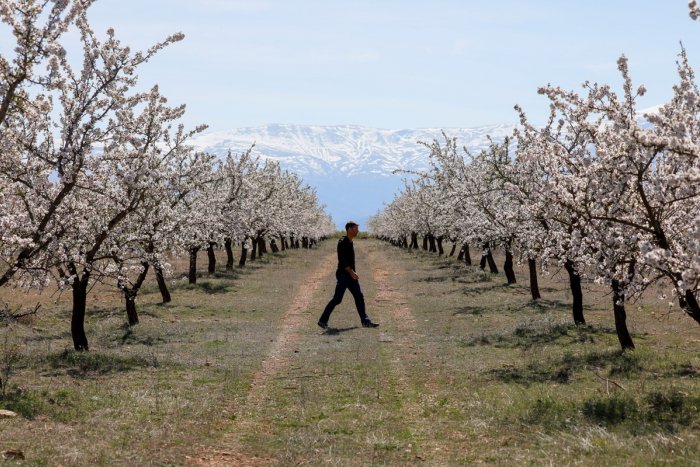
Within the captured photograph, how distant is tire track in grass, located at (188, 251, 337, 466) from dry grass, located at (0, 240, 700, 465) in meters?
0.06

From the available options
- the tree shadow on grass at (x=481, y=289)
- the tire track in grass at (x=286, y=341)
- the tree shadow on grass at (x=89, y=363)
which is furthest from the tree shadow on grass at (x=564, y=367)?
the tree shadow on grass at (x=481, y=289)

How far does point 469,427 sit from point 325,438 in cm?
258

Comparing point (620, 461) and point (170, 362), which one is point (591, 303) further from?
point (620, 461)

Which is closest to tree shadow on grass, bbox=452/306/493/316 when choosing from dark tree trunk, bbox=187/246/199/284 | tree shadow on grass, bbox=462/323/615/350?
tree shadow on grass, bbox=462/323/615/350

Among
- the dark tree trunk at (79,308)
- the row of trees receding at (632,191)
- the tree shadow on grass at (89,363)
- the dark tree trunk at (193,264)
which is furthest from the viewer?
the dark tree trunk at (193,264)

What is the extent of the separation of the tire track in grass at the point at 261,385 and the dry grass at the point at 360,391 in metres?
0.06

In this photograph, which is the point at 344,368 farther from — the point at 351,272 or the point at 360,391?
the point at 351,272

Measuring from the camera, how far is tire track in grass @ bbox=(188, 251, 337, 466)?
10195 mm

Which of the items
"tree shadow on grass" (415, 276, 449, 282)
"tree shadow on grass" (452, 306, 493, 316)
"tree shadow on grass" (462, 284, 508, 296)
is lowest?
"tree shadow on grass" (452, 306, 493, 316)

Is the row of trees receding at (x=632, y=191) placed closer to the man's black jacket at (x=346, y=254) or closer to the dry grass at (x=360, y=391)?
the dry grass at (x=360, y=391)

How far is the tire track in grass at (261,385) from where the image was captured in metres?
10.2

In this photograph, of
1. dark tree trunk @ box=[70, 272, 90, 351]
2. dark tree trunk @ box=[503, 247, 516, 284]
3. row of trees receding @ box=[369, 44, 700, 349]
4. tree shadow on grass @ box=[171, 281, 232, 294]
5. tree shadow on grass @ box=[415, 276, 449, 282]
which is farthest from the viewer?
tree shadow on grass @ box=[415, 276, 449, 282]

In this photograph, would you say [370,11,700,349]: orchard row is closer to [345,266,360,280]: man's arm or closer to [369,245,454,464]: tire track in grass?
[369,245,454,464]: tire track in grass

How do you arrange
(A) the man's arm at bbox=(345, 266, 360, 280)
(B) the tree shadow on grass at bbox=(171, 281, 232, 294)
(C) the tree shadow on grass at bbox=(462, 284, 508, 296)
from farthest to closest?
(B) the tree shadow on grass at bbox=(171, 281, 232, 294) → (C) the tree shadow on grass at bbox=(462, 284, 508, 296) → (A) the man's arm at bbox=(345, 266, 360, 280)
